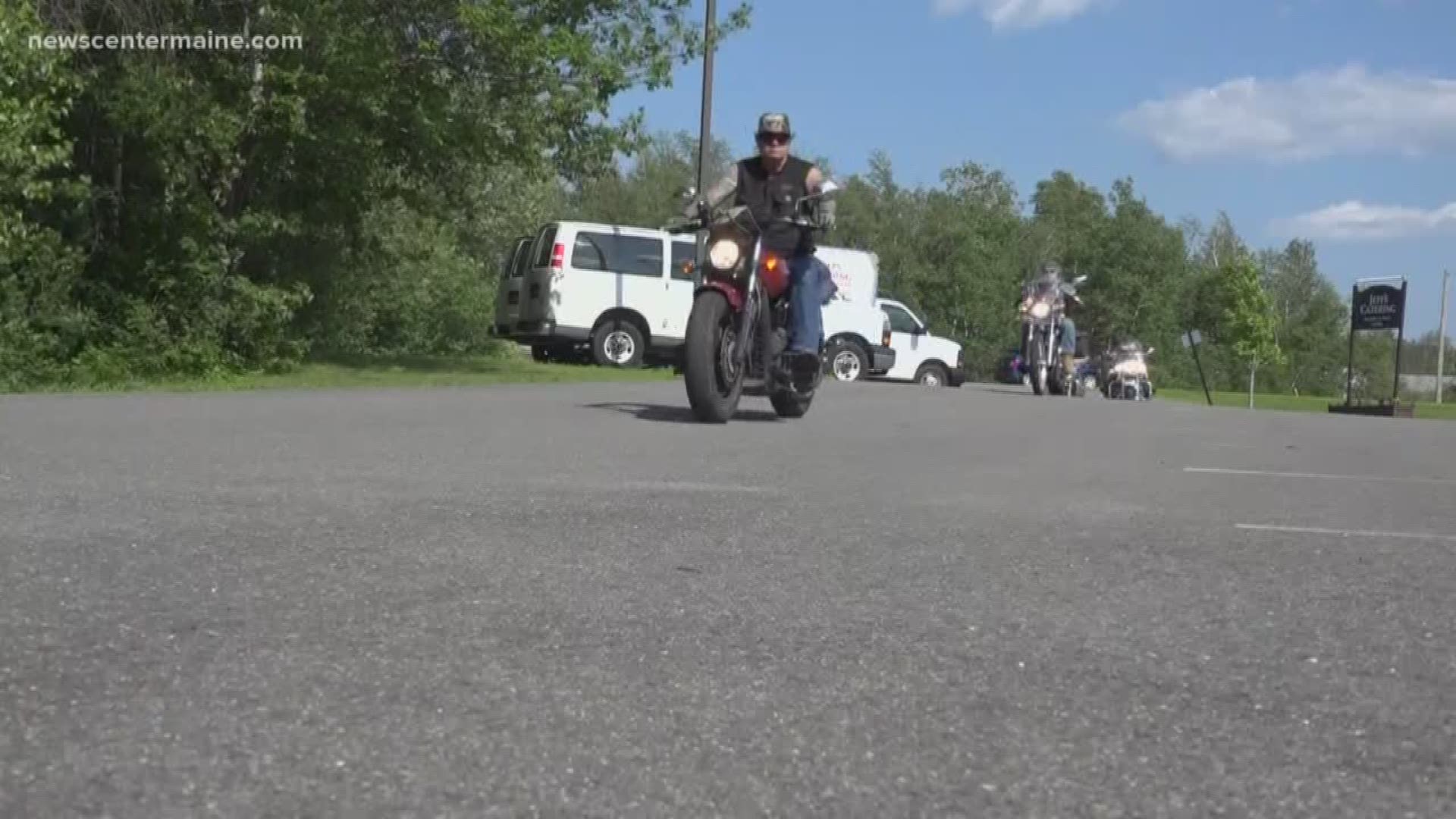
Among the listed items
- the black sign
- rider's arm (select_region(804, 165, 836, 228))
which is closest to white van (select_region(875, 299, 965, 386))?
the black sign

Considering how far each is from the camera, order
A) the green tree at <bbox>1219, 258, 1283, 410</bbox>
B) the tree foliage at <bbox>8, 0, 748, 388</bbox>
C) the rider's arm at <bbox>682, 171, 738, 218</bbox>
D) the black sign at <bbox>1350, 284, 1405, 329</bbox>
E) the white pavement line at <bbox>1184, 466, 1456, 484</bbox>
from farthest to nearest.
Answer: the green tree at <bbox>1219, 258, 1283, 410</bbox> → the black sign at <bbox>1350, 284, 1405, 329</bbox> → the tree foliage at <bbox>8, 0, 748, 388</bbox> → the rider's arm at <bbox>682, 171, 738, 218</bbox> → the white pavement line at <bbox>1184, 466, 1456, 484</bbox>

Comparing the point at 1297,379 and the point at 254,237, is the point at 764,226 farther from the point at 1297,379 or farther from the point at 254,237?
the point at 1297,379

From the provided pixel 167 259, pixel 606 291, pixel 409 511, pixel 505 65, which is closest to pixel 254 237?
pixel 167 259

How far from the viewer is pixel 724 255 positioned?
9.89 metres

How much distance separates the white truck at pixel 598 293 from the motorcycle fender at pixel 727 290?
15.9 metres

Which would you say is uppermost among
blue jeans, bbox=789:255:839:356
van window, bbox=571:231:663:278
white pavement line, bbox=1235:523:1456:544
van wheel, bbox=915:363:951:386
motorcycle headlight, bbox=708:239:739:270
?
van window, bbox=571:231:663:278

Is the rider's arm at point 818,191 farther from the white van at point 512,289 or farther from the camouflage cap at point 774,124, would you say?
the white van at point 512,289

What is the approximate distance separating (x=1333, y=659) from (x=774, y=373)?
7.12 m

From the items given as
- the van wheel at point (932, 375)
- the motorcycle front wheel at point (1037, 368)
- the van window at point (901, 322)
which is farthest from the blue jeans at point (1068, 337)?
the van window at point (901, 322)

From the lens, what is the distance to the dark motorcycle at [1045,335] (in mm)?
22391

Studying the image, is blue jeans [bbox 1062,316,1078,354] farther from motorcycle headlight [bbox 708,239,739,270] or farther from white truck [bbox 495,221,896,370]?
motorcycle headlight [bbox 708,239,739,270]

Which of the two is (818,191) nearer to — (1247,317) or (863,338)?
(863,338)

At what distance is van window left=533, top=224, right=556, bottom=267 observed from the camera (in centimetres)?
2625

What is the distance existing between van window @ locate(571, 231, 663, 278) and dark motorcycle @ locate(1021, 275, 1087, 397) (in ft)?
21.4
